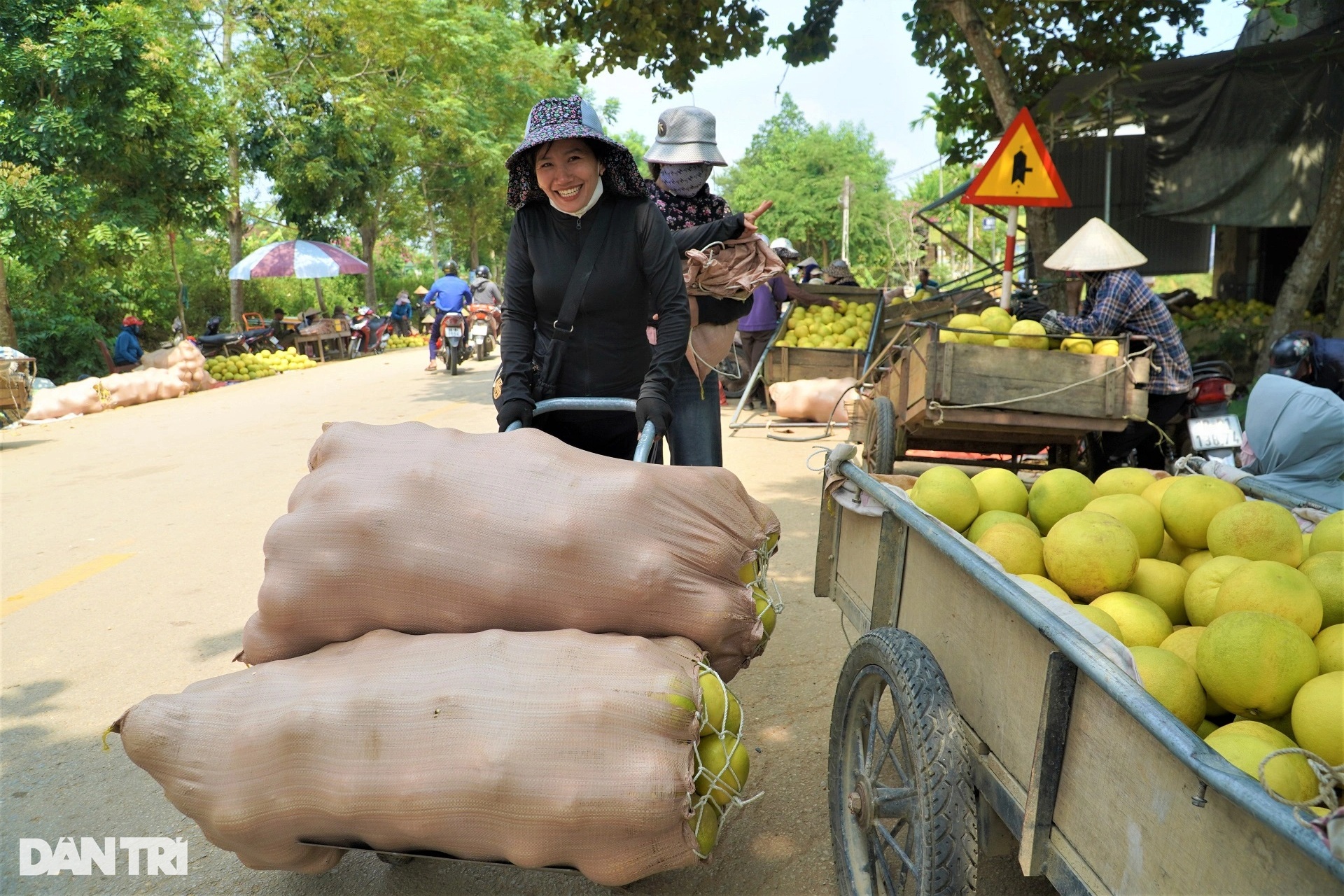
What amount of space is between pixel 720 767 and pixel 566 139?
1.86 metres

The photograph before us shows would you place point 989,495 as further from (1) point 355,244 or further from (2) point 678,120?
(1) point 355,244

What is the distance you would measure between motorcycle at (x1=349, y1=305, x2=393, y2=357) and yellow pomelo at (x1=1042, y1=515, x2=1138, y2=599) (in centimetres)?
2060

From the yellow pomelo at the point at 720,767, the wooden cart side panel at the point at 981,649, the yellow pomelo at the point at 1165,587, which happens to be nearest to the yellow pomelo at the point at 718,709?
the yellow pomelo at the point at 720,767

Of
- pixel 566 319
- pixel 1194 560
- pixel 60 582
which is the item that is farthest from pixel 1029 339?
pixel 60 582

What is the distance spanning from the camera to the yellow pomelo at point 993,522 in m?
2.47

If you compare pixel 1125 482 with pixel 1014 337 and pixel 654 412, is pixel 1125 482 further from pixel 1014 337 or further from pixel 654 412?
pixel 1014 337

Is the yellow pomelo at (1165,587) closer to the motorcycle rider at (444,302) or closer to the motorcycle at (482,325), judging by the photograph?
the motorcycle rider at (444,302)

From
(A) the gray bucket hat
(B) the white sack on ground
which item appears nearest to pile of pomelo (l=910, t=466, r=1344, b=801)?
(A) the gray bucket hat

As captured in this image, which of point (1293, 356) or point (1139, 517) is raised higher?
point (1293, 356)

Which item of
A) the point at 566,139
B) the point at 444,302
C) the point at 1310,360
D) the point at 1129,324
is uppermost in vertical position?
the point at 566,139

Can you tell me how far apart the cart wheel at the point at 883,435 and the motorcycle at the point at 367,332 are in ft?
56.3

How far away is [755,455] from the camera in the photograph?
8.39 m

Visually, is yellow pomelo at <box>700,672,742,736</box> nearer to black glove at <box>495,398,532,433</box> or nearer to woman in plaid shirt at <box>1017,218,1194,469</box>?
black glove at <box>495,398,532,433</box>

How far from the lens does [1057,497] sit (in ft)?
8.57
